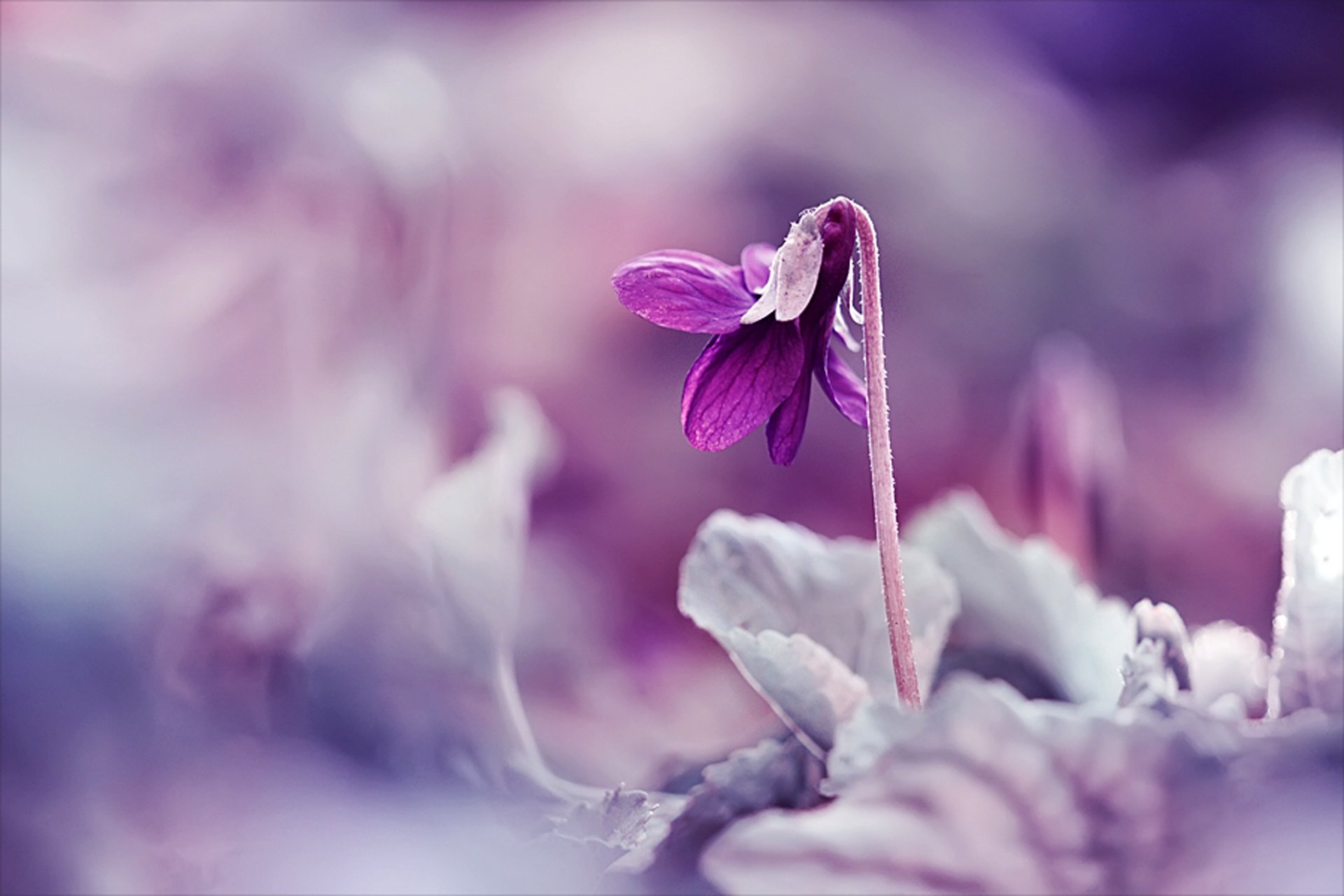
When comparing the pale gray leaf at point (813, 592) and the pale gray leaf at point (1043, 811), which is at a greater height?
the pale gray leaf at point (813, 592)

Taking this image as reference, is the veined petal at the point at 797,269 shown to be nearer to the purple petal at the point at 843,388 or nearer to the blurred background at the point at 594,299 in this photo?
the purple petal at the point at 843,388

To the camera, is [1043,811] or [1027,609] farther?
[1027,609]

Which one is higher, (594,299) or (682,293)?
(594,299)

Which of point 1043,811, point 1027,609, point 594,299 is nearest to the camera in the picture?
point 1043,811

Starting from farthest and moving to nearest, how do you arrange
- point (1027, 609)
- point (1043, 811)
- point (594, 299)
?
point (594, 299) → point (1027, 609) → point (1043, 811)

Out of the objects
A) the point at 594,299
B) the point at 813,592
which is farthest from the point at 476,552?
the point at 594,299

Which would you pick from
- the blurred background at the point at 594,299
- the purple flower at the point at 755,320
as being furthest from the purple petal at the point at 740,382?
the blurred background at the point at 594,299

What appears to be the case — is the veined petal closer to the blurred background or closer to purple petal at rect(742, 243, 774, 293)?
purple petal at rect(742, 243, 774, 293)

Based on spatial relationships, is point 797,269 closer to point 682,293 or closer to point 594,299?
point 682,293
